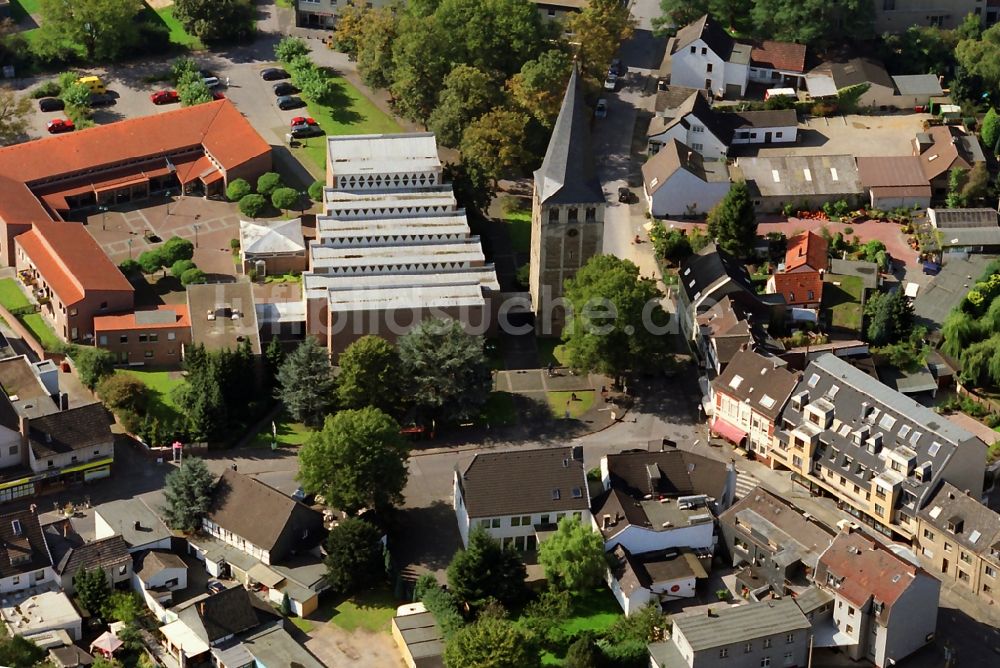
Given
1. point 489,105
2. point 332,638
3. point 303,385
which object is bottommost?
point 332,638

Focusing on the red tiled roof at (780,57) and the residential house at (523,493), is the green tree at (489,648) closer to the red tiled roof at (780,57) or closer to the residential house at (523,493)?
the residential house at (523,493)

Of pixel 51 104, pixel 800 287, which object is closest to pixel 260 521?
pixel 800 287

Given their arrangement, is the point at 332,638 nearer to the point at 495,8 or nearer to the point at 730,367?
the point at 730,367

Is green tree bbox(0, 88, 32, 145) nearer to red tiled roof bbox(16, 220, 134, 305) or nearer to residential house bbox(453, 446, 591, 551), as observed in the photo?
red tiled roof bbox(16, 220, 134, 305)

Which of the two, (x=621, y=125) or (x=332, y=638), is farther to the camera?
(x=621, y=125)

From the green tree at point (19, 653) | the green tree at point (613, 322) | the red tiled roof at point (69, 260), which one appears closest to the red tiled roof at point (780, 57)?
the green tree at point (613, 322)

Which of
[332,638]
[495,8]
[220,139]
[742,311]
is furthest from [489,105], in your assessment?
[332,638]

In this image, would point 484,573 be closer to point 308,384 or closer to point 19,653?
point 308,384
